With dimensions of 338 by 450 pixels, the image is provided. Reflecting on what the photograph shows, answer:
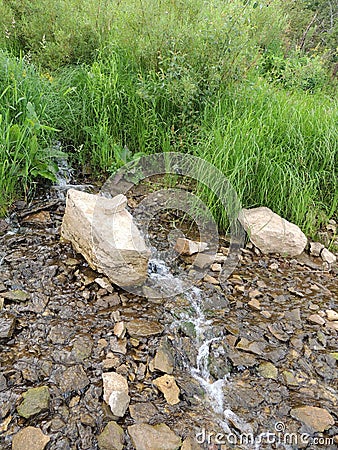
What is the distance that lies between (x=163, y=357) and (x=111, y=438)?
506 millimetres

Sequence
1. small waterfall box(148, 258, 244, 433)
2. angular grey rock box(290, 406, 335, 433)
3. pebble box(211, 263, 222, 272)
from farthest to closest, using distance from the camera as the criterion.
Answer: pebble box(211, 263, 222, 272) < small waterfall box(148, 258, 244, 433) < angular grey rock box(290, 406, 335, 433)

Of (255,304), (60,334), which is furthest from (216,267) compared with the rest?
(60,334)

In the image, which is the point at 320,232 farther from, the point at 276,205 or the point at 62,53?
the point at 62,53

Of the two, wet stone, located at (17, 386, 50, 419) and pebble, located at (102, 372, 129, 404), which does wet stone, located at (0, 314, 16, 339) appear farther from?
pebble, located at (102, 372, 129, 404)

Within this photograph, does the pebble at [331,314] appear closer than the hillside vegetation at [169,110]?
Yes

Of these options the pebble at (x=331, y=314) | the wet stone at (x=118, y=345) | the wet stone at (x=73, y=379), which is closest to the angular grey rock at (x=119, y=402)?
the wet stone at (x=73, y=379)

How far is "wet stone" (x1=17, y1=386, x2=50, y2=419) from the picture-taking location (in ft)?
5.49

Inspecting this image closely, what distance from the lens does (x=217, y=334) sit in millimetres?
2254

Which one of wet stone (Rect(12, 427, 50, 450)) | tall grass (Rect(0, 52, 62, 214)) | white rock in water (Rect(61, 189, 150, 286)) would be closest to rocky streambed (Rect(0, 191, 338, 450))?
wet stone (Rect(12, 427, 50, 450))

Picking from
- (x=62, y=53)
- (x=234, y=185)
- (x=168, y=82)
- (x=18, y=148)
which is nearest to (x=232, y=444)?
(x=234, y=185)

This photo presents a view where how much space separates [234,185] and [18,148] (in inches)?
68.1

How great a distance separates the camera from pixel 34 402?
1.71m

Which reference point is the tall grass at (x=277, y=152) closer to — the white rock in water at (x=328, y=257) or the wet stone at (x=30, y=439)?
the white rock in water at (x=328, y=257)

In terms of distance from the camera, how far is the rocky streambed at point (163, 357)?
1688 mm
